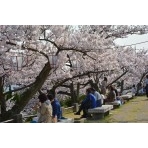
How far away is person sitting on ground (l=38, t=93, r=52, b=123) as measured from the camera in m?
7.47

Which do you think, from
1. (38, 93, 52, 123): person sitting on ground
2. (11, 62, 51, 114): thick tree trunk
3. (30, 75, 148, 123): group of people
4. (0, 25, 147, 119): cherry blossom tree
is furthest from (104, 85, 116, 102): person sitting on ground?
(38, 93, 52, 123): person sitting on ground

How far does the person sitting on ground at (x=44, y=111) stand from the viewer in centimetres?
747

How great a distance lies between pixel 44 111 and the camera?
7535 mm

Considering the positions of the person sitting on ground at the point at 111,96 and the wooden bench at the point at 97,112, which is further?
the person sitting on ground at the point at 111,96

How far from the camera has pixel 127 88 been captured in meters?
25.3

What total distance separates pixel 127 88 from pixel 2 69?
15.3m

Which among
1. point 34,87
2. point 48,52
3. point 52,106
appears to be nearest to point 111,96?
point 48,52

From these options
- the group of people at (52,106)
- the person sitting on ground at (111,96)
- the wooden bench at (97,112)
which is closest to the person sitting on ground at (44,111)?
the group of people at (52,106)

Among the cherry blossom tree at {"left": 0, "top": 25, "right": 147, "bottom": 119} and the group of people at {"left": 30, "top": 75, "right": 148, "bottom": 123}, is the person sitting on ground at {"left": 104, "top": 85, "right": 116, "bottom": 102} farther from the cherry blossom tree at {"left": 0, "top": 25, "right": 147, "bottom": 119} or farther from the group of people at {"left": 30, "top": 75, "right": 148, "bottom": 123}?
the group of people at {"left": 30, "top": 75, "right": 148, "bottom": 123}

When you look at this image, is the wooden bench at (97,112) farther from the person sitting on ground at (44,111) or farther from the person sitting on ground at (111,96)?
the person sitting on ground at (111,96)

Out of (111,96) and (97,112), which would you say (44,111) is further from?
(111,96)
